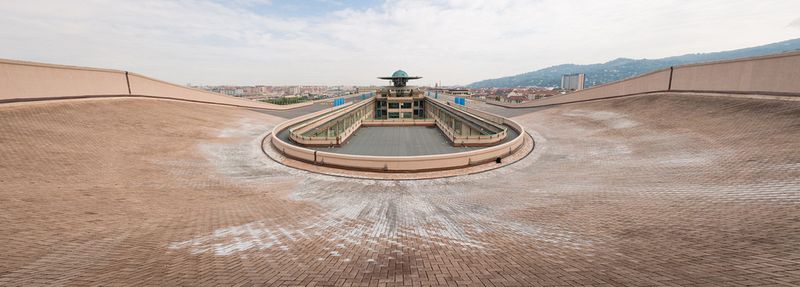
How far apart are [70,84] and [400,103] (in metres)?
43.9

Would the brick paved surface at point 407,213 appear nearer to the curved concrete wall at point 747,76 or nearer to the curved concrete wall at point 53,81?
the curved concrete wall at point 747,76

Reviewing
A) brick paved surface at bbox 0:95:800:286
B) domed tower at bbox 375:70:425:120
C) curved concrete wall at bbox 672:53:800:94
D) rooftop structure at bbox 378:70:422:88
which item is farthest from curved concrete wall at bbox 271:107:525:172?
rooftop structure at bbox 378:70:422:88

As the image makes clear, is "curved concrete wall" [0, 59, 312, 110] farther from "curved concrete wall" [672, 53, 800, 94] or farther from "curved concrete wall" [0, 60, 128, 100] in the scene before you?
"curved concrete wall" [672, 53, 800, 94]

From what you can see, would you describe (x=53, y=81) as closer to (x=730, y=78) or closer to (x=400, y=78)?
(x=730, y=78)

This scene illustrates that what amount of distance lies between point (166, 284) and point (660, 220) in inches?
415

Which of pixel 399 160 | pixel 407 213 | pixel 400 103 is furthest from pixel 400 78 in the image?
pixel 407 213

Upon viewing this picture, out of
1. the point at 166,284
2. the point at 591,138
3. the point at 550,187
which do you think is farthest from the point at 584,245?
the point at 591,138

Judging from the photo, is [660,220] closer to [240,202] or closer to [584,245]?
[584,245]

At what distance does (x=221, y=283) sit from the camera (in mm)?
4891

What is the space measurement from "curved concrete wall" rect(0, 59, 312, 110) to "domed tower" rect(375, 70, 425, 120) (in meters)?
33.7

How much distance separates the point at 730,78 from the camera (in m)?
18.4

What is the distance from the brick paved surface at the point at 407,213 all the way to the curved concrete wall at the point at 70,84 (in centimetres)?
141

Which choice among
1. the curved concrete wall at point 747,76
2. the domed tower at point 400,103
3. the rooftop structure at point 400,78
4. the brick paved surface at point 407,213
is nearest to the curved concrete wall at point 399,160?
the brick paved surface at point 407,213

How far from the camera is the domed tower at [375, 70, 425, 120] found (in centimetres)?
5672
